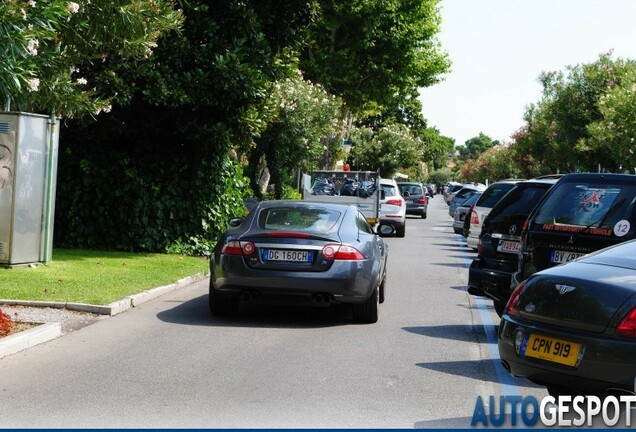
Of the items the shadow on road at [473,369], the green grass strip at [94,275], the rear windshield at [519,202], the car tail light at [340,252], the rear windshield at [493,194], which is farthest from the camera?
the rear windshield at [493,194]

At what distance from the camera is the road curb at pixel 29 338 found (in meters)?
8.51

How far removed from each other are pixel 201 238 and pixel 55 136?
15.2 feet

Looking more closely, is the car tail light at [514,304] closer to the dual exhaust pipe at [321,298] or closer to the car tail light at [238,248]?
the dual exhaust pipe at [321,298]

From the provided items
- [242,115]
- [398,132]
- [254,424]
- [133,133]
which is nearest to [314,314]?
[254,424]

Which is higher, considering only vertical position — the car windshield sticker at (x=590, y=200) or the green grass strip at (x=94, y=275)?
the car windshield sticker at (x=590, y=200)

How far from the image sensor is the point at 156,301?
12680 millimetres

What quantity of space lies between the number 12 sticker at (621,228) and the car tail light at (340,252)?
3126 millimetres

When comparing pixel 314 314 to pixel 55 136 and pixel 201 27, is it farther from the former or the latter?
pixel 201 27

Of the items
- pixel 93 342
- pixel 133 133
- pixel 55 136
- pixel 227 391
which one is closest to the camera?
pixel 227 391

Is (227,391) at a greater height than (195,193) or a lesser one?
lesser

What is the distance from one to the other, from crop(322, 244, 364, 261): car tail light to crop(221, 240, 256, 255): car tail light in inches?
32.6

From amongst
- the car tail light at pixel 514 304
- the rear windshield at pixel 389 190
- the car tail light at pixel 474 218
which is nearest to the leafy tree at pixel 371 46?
the rear windshield at pixel 389 190

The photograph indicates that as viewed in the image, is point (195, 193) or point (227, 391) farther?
point (195, 193)

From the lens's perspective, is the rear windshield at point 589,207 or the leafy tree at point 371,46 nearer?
the rear windshield at point 589,207
